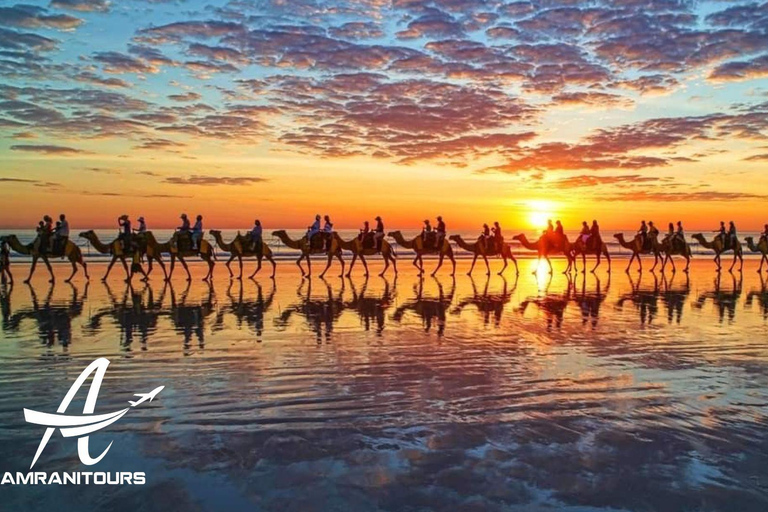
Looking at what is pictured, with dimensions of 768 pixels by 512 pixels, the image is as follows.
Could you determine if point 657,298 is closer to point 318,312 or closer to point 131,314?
point 318,312

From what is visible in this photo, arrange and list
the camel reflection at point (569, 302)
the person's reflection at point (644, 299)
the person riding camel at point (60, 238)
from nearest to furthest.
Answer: the camel reflection at point (569, 302)
the person's reflection at point (644, 299)
the person riding camel at point (60, 238)

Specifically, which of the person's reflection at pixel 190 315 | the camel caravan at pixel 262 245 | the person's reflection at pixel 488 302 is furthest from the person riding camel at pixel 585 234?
the person's reflection at pixel 190 315

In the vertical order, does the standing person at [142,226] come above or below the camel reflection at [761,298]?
above

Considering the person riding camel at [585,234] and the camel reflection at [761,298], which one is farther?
the person riding camel at [585,234]

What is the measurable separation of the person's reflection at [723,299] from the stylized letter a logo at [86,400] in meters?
12.5

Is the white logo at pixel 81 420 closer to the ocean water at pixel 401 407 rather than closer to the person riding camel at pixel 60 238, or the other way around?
the ocean water at pixel 401 407

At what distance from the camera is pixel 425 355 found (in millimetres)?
9602

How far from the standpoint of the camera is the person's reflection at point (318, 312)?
39.1 ft

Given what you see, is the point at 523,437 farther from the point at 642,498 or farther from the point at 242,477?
the point at 242,477

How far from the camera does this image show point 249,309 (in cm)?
1480

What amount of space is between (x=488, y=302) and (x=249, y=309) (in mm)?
6438

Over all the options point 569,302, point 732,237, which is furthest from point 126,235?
point 732,237

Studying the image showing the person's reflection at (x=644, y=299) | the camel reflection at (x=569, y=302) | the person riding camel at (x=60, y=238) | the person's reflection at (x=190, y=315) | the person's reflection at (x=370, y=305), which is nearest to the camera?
the person's reflection at (x=190, y=315)

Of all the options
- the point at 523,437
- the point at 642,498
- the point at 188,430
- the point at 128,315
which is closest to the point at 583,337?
the point at 523,437
